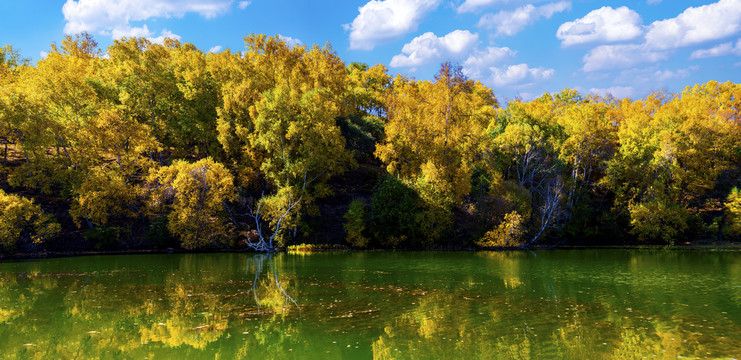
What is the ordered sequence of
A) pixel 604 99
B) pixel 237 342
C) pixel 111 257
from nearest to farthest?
pixel 237 342, pixel 111 257, pixel 604 99

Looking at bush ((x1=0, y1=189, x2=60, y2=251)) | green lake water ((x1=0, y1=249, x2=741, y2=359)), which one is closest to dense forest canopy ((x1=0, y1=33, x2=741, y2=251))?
bush ((x1=0, y1=189, x2=60, y2=251))

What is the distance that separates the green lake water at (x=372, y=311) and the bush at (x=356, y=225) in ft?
41.5

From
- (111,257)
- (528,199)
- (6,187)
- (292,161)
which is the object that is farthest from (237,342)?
(6,187)

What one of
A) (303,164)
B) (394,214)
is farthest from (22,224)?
(394,214)

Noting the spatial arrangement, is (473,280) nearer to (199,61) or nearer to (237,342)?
(237,342)

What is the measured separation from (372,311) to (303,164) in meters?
29.5

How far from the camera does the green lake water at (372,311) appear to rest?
12.1m

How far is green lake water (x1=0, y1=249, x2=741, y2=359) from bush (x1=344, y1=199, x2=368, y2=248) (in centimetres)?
1263

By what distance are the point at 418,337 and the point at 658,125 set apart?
179 feet

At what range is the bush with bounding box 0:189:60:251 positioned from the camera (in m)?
34.8

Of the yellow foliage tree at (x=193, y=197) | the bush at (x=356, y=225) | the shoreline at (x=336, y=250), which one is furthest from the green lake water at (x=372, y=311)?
the bush at (x=356, y=225)

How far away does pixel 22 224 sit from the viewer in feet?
120

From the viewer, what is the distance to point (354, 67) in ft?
261

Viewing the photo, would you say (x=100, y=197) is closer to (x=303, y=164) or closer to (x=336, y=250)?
(x=303, y=164)
